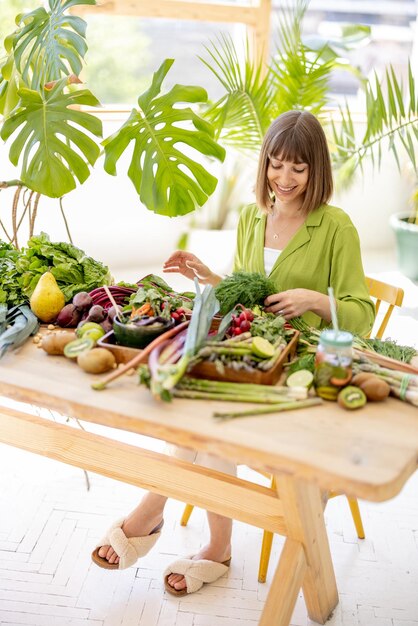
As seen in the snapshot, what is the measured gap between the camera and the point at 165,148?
248 centimetres

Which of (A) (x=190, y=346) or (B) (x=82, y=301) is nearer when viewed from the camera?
(A) (x=190, y=346)

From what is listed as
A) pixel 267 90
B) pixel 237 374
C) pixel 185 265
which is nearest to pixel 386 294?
pixel 185 265

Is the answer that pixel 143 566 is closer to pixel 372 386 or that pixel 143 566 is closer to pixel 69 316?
pixel 69 316

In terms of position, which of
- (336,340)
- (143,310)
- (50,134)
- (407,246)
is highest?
(50,134)

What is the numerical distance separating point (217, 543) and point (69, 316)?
3.19ft

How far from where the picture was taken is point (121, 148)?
2457 mm

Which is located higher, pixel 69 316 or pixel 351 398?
pixel 351 398

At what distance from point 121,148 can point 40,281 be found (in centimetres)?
60

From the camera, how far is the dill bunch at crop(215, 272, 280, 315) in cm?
206

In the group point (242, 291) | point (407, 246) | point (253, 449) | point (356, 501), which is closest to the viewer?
point (253, 449)

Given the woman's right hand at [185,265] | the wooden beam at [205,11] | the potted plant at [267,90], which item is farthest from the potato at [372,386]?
the wooden beam at [205,11]

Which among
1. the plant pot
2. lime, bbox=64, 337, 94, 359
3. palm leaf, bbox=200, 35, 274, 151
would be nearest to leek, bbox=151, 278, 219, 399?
lime, bbox=64, 337, 94, 359

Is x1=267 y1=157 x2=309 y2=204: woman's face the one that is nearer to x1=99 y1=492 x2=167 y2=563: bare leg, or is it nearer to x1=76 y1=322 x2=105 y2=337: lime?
x1=76 y1=322 x2=105 y2=337: lime

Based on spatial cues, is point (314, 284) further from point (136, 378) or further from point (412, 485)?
point (412, 485)
